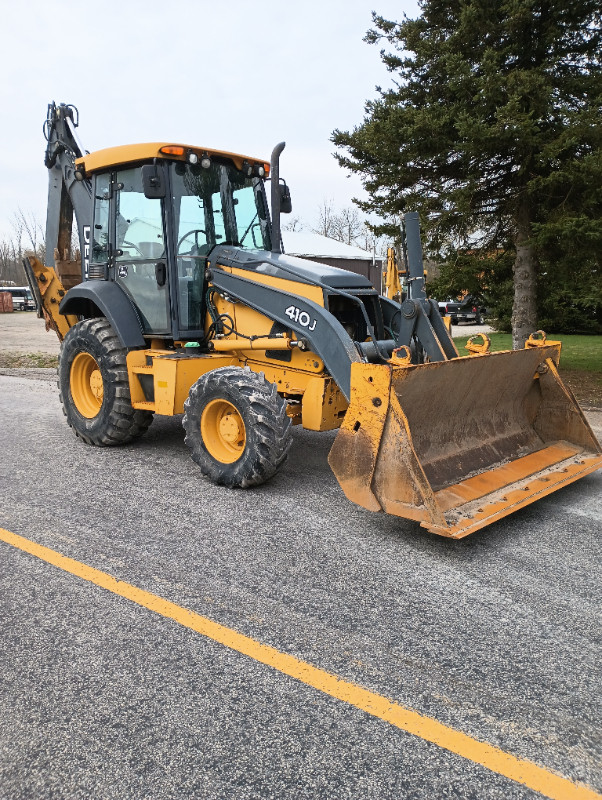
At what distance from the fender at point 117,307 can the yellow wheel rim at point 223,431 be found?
1407mm

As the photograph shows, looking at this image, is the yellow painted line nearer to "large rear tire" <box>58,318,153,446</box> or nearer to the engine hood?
"large rear tire" <box>58,318,153,446</box>

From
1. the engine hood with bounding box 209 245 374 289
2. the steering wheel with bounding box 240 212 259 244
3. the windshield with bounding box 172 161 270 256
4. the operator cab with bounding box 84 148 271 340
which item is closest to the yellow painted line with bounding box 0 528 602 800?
the engine hood with bounding box 209 245 374 289

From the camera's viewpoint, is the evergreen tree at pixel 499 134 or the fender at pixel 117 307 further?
the evergreen tree at pixel 499 134

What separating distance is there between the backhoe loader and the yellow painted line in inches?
56.2

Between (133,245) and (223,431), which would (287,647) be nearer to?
(223,431)

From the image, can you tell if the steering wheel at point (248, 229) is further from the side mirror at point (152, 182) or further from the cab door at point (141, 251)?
the side mirror at point (152, 182)

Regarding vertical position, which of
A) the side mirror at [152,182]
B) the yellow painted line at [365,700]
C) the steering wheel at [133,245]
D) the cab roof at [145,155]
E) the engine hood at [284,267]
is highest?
the cab roof at [145,155]

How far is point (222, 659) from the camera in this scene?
2.95 m

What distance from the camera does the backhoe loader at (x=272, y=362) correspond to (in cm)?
445

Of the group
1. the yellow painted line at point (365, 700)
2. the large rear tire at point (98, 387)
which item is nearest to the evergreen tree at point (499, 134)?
the large rear tire at point (98, 387)

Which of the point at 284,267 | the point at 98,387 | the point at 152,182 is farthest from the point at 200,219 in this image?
the point at 98,387

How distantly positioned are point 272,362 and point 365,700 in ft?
12.0

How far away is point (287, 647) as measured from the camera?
304cm

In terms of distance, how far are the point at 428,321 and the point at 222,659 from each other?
10.8ft
